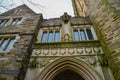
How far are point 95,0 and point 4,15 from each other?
6.20 meters

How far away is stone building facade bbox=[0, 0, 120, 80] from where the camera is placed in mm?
4870

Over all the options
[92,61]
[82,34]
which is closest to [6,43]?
[82,34]

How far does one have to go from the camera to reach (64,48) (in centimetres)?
594

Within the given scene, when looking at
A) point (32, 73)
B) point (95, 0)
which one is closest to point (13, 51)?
point (32, 73)

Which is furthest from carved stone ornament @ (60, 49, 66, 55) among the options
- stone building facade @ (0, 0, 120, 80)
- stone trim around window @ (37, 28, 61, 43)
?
stone trim around window @ (37, 28, 61, 43)

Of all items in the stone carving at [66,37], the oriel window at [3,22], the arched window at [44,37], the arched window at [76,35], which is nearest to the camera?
the stone carving at [66,37]

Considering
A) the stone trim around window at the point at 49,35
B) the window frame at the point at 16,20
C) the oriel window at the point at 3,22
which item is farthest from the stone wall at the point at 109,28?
the oriel window at the point at 3,22

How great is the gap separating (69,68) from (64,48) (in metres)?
0.98

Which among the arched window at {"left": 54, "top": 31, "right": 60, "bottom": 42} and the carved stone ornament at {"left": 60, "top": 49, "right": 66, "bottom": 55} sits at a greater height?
the arched window at {"left": 54, "top": 31, "right": 60, "bottom": 42}

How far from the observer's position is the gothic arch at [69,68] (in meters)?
4.91

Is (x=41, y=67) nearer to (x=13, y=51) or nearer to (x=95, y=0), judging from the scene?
(x=13, y=51)

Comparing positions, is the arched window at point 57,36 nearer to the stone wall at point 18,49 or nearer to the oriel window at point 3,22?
the stone wall at point 18,49

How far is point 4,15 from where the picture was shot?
9000 mm

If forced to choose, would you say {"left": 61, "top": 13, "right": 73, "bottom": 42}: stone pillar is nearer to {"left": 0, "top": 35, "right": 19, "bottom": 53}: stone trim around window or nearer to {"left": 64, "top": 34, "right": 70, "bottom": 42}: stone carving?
{"left": 64, "top": 34, "right": 70, "bottom": 42}: stone carving
